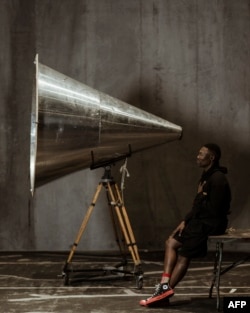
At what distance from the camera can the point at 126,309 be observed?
588 centimetres

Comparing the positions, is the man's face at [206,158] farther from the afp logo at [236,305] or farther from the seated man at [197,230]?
the afp logo at [236,305]

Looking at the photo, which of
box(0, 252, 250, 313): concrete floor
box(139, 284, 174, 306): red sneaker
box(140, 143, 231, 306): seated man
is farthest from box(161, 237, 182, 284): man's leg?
box(0, 252, 250, 313): concrete floor

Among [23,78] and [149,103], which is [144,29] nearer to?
[149,103]

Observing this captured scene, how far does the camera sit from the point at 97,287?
22.7ft

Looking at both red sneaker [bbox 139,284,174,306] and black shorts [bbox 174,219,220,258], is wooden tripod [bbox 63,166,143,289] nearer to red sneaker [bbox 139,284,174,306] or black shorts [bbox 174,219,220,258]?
red sneaker [bbox 139,284,174,306]

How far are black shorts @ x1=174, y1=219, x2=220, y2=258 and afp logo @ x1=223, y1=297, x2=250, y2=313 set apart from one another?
1.76 ft

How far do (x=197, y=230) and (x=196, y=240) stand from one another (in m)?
0.09

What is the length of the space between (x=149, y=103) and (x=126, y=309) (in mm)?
4204

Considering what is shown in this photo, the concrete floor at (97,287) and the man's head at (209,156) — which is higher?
the man's head at (209,156)

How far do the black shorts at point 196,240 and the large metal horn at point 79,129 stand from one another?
1.24m

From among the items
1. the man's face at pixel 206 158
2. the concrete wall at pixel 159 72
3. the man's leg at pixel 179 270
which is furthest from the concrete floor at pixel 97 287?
the man's face at pixel 206 158

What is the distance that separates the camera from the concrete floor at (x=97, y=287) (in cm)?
599

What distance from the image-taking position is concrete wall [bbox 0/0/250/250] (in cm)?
958

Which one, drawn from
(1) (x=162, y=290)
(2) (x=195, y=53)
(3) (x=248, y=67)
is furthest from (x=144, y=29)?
(1) (x=162, y=290)
